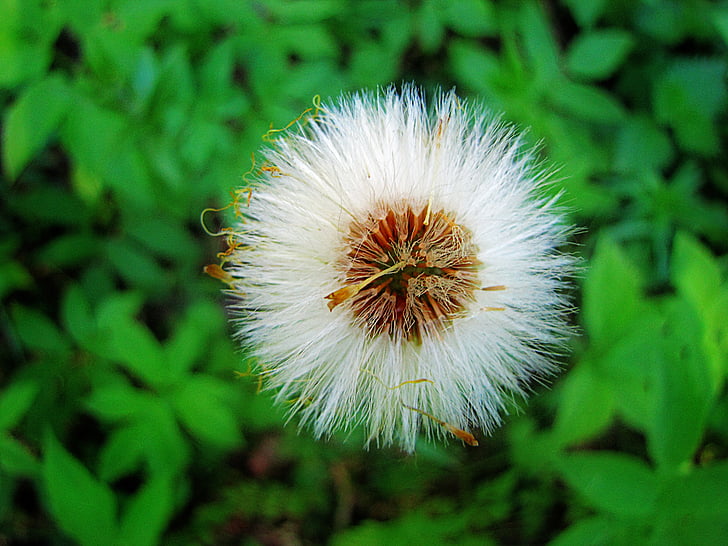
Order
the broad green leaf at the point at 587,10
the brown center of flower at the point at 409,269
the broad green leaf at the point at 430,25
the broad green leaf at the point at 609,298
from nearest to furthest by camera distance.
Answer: the brown center of flower at the point at 409,269, the broad green leaf at the point at 609,298, the broad green leaf at the point at 587,10, the broad green leaf at the point at 430,25

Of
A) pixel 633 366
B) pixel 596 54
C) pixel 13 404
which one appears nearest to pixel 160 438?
pixel 13 404

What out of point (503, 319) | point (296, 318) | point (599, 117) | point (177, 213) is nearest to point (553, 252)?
point (503, 319)

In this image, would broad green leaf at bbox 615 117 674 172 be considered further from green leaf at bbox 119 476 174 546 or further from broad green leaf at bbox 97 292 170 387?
green leaf at bbox 119 476 174 546

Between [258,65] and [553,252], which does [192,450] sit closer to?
[258,65]

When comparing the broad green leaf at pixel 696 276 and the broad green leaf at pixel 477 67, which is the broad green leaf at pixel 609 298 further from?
the broad green leaf at pixel 477 67

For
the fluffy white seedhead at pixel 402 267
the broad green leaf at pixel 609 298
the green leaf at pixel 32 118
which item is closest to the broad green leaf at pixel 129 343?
the green leaf at pixel 32 118

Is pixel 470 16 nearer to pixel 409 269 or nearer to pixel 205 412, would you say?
pixel 409 269
